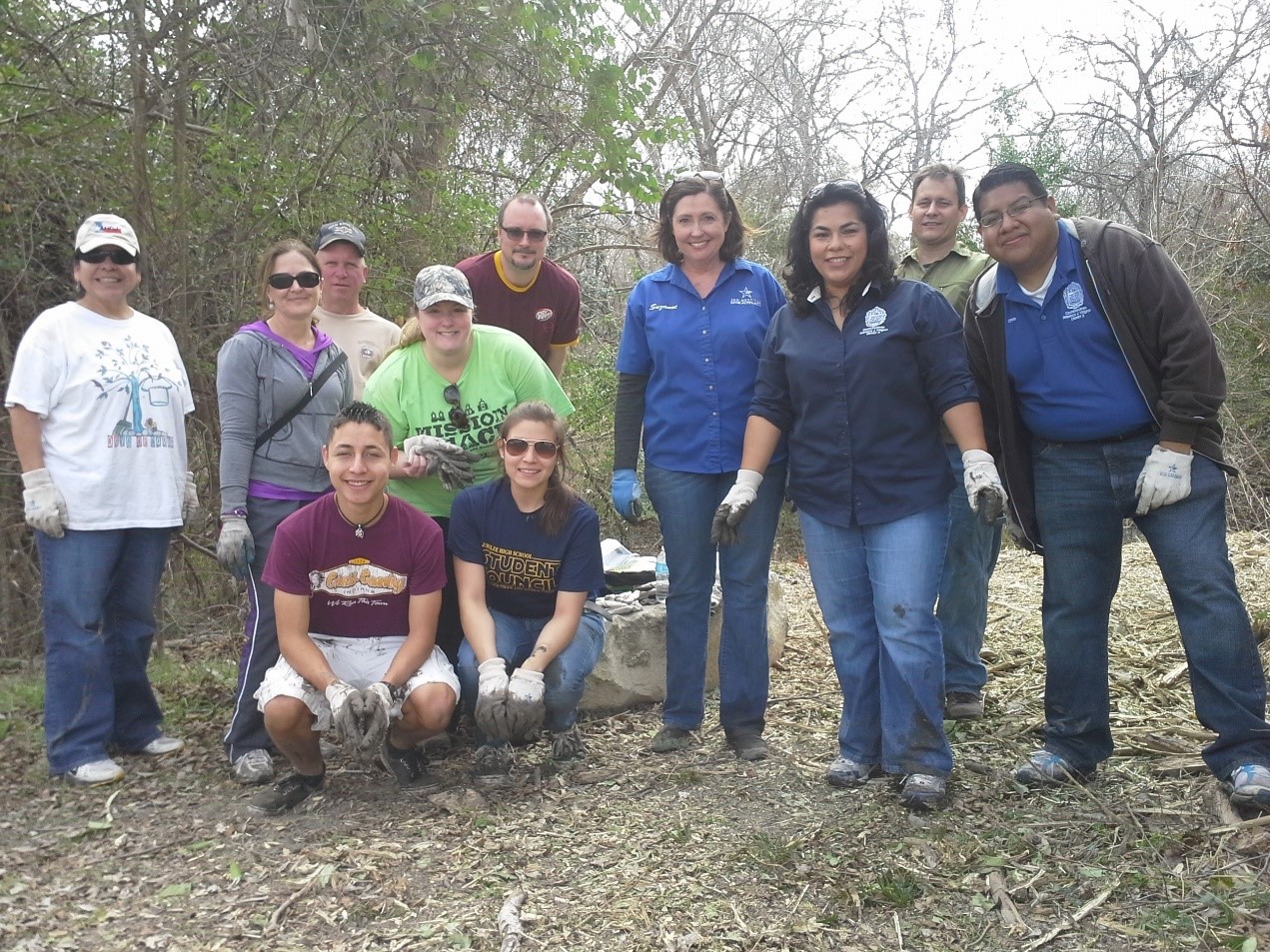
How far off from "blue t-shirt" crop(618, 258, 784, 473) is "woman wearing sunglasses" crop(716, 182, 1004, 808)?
0.24 meters

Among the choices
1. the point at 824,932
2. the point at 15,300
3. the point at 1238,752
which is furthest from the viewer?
the point at 15,300

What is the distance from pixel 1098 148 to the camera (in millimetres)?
12867

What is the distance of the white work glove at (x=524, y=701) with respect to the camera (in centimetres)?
351

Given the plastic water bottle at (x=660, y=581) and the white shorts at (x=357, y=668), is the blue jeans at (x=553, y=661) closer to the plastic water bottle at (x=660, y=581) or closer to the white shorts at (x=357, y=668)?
the white shorts at (x=357, y=668)

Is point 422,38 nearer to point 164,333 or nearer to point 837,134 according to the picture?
point 164,333

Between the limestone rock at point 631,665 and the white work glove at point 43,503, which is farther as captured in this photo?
the limestone rock at point 631,665

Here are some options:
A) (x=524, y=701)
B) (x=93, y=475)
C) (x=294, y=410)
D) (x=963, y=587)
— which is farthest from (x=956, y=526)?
(x=93, y=475)

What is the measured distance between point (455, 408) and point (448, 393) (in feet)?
0.19

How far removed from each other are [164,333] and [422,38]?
2442 millimetres

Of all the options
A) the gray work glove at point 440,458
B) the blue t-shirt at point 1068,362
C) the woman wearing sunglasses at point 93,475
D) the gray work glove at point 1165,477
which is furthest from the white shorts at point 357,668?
the gray work glove at point 1165,477

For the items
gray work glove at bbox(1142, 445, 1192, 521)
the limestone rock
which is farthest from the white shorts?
gray work glove at bbox(1142, 445, 1192, 521)

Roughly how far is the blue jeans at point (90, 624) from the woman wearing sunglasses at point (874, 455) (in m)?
2.19

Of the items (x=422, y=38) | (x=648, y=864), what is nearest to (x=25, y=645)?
(x=422, y=38)

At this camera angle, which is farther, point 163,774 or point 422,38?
point 422,38
